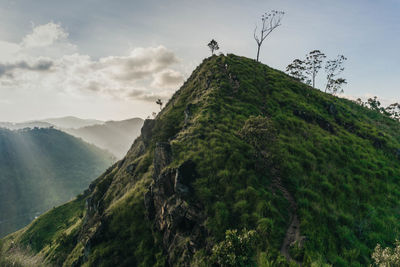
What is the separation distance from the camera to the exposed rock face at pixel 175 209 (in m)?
20.6

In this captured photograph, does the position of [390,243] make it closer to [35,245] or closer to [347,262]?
[347,262]

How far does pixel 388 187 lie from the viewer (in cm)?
2606

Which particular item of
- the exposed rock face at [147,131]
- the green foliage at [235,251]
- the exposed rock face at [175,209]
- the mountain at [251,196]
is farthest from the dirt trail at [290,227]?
the exposed rock face at [147,131]

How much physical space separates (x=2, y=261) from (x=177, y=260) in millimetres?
25888

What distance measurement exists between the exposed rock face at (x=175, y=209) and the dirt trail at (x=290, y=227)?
25.3 feet

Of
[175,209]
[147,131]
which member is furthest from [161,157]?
[147,131]

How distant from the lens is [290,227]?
63.2 feet

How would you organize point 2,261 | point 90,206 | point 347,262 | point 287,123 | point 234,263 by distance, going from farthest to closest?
point 90,206 → point 287,123 → point 2,261 → point 347,262 → point 234,263

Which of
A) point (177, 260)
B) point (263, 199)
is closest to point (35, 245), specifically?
point (177, 260)

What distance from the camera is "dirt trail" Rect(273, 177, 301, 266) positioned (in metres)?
17.1

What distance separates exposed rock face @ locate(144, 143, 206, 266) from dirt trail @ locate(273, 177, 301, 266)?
7702mm

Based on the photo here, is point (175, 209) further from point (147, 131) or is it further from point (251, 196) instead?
point (147, 131)

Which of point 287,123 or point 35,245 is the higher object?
point 287,123

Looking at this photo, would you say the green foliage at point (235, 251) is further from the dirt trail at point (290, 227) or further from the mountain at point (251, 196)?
the dirt trail at point (290, 227)
